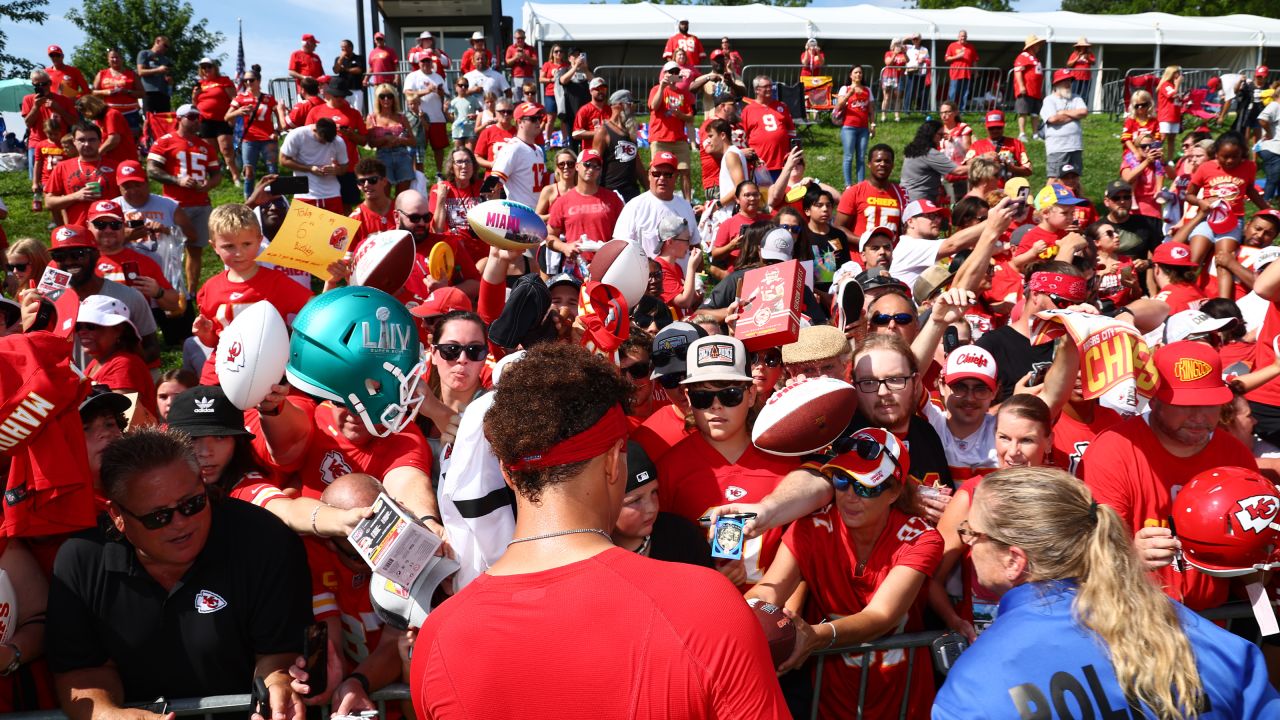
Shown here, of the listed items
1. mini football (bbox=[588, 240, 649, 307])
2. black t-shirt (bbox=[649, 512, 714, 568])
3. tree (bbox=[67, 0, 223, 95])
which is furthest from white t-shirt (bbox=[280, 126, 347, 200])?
tree (bbox=[67, 0, 223, 95])

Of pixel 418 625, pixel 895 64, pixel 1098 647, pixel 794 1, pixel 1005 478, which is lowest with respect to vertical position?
pixel 418 625

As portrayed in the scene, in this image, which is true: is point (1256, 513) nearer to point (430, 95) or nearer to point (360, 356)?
point (360, 356)

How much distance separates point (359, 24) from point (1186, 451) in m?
22.3

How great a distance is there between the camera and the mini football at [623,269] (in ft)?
19.1

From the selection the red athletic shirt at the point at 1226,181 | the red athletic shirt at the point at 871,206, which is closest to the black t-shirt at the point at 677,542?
the red athletic shirt at the point at 871,206

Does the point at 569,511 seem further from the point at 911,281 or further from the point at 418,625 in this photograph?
the point at 911,281

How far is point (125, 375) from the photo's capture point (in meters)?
5.46

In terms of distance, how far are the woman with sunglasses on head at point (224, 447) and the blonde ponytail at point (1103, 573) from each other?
8.13 ft

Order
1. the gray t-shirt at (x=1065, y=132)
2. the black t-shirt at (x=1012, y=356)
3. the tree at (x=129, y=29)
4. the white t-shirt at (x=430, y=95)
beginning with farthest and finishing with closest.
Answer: the tree at (x=129, y=29) < the white t-shirt at (x=430, y=95) < the gray t-shirt at (x=1065, y=132) < the black t-shirt at (x=1012, y=356)

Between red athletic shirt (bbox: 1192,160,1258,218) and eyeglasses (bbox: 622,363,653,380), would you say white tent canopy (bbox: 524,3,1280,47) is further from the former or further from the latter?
eyeglasses (bbox: 622,363,653,380)

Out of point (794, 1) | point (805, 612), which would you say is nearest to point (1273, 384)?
point (805, 612)

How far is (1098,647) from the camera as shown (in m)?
2.39

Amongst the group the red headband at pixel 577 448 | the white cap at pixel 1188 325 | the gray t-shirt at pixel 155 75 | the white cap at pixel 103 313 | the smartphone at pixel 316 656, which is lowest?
the smartphone at pixel 316 656

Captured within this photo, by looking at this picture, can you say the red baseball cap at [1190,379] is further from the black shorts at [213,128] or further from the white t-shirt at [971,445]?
the black shorts at [213,128]
